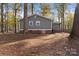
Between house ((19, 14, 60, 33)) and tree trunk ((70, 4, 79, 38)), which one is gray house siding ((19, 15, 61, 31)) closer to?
house ((19, 14, 60, 33))

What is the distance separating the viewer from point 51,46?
103 inches

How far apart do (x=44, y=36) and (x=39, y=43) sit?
0.10 m

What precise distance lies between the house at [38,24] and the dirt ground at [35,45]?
0.07m

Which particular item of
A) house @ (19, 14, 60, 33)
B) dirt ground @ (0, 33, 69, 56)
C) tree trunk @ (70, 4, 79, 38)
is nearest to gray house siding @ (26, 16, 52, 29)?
house @ (19, 14, 60, 33)

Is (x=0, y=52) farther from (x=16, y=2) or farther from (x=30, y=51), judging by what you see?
(x=16, y=2)

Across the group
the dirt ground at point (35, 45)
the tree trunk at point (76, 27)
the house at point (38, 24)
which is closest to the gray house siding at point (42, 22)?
the house at point (38, 24)

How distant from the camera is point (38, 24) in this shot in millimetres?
2588

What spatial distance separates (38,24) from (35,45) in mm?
247

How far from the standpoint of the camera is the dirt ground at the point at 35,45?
2.61m

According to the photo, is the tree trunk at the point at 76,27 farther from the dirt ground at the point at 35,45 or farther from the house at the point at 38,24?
the house at the point at 38,24

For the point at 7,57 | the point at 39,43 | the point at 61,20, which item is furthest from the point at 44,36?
the point at 7,57

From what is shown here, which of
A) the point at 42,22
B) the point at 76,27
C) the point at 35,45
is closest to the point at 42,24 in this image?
the point at 42,22

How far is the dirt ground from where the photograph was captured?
2613mm

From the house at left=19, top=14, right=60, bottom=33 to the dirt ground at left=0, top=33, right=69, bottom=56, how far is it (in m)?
0.07
